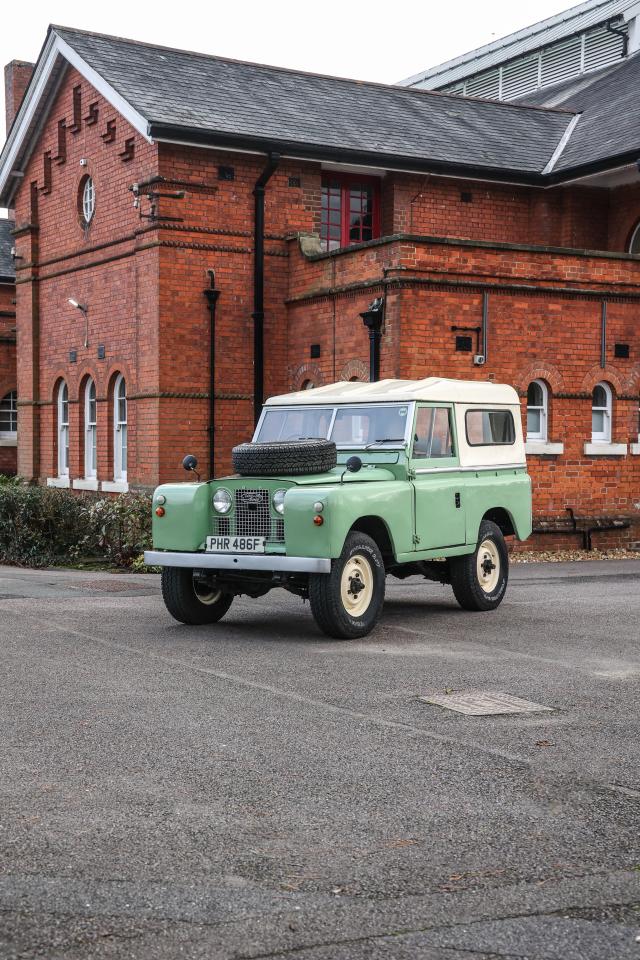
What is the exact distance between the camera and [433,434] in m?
11.6

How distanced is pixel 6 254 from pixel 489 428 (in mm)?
24808

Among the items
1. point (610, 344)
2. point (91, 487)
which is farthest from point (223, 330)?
point (610, 344)

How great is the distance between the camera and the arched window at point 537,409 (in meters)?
19.0

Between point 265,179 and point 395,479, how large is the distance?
11.5 m

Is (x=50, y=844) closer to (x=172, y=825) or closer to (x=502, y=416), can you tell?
(x=172, y=825)

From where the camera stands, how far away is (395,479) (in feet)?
36.1

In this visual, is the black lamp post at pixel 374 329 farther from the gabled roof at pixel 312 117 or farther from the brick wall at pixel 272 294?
the gabled roof at pixel 312 117

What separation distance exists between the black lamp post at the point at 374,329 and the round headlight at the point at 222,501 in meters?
8.12

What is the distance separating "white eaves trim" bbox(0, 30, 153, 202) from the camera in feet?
68.1

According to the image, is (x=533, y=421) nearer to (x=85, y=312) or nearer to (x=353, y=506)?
(x=85, y=312)

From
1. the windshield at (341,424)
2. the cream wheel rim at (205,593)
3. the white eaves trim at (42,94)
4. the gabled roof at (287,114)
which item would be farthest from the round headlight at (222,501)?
the white eaves trim at (42,94)

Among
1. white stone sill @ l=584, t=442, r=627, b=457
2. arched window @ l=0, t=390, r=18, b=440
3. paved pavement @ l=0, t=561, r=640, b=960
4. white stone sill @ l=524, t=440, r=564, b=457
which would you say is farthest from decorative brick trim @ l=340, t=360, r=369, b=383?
arched window @ l=0, t=390, r=18, b=440

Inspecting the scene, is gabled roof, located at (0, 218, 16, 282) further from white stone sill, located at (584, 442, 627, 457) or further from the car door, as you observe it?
the car door

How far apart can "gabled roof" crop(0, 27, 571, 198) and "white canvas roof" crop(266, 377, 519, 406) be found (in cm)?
927
